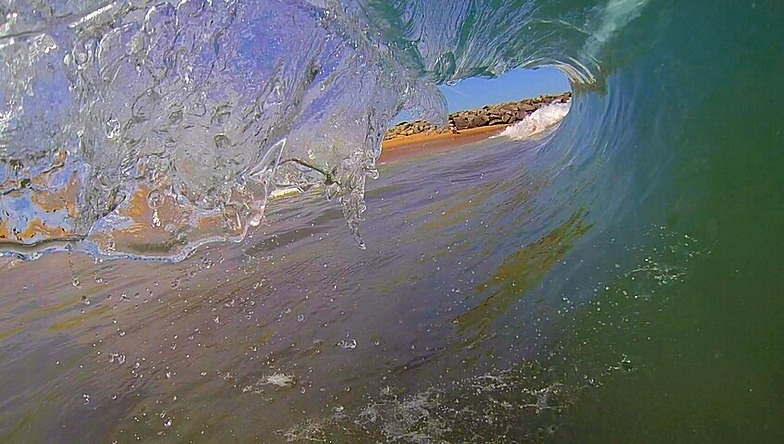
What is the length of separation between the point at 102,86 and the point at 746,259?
8.65ft

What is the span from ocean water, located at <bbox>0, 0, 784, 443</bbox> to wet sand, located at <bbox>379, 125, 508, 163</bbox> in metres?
5.74

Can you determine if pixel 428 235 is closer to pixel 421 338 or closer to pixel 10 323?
pixel 421 338

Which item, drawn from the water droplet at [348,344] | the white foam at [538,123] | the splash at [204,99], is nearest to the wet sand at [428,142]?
the white foam at [538,123]

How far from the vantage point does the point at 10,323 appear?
4.77 m

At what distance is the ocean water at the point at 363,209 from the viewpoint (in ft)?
8.38

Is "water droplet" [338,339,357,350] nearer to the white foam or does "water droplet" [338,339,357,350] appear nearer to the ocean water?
the ocean water

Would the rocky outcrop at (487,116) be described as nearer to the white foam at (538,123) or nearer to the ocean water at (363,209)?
the white foam at (538,123)

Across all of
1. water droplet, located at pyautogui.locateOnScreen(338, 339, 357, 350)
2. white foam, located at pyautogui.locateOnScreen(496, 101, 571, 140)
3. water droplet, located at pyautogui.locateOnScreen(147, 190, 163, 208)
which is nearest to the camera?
water droplet, located at pyautogui.locateOnScreen(147, 190, 163, 208)

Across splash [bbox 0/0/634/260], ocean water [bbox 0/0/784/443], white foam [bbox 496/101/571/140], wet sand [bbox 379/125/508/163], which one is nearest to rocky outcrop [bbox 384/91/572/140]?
wet sand [bbox 379/125/508/163]

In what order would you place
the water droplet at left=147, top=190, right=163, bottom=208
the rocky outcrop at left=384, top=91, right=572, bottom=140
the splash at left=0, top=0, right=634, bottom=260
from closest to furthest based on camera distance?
the splash at left=0, top=0, right=634, bottom=260, the water droplet at left=147, top=190, right=163, bottom=208, the rocky outcrop at left=384, top=91, right=572, bottom=140

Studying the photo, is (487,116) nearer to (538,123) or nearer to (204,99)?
(538,123)

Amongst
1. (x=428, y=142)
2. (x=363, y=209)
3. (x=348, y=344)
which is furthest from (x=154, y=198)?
(x=428, y=142)

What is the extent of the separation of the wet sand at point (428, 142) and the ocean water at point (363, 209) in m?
5.74

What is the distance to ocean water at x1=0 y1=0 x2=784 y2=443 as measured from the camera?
8.38 ft
